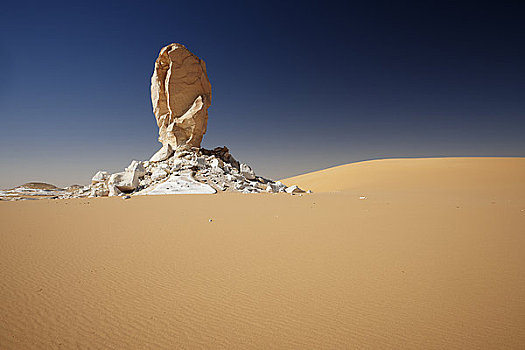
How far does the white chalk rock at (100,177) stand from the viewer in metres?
16.5

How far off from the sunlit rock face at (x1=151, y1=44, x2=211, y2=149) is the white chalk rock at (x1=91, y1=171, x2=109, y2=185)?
5.21 m

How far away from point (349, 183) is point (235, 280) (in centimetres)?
2382

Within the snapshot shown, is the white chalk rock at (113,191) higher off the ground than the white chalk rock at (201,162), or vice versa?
the white chalk rock at (201,162)

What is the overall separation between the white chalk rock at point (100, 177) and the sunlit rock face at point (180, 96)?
5206 millimetres

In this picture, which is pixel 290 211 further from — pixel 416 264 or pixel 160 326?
pixel 160 326

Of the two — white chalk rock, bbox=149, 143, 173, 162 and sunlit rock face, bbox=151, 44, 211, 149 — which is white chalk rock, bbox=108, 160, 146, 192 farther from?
sunlit rock face, bbox=151, 44, 211, 149

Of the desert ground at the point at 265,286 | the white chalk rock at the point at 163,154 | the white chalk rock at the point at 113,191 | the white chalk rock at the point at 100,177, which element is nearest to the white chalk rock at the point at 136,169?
the white chalk rock at the point at 113,191

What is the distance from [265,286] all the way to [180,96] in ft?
64.7

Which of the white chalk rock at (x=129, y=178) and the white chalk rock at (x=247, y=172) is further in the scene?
the white chalk rock at (x=247, y=172)

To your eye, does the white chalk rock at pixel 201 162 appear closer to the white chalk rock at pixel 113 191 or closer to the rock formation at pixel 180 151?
the rock formation at pixel 180 151

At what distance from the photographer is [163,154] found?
1900 centimetres

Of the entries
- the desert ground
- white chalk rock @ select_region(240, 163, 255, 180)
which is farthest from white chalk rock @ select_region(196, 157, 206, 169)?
the desert ground

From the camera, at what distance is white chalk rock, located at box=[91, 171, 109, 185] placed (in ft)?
54.1

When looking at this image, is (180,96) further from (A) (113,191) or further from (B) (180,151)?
(A) (113,191)
